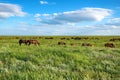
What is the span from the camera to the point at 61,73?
9.85 meters

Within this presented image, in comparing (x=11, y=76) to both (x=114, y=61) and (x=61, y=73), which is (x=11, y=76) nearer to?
(x=61, y=73)

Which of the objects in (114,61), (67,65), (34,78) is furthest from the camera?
(114,61)

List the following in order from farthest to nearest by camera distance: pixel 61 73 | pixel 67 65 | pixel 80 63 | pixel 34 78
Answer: pixel 80 63, pixel 67 65, pixel 61 73, pixel 34 78

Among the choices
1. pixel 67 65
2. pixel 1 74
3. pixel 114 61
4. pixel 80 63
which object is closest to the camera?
pixel 1 74

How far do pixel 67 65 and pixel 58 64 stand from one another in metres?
0.44

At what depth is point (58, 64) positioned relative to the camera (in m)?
12.2

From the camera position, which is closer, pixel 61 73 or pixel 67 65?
pixel 61 73

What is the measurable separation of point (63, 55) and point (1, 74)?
6.30m

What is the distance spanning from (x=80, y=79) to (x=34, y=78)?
1.76 m

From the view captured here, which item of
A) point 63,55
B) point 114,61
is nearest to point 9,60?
point 63,55

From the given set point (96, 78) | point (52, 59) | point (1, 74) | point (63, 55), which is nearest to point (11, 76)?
point (1, 74)

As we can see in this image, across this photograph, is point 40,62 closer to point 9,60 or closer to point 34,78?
point 9,60

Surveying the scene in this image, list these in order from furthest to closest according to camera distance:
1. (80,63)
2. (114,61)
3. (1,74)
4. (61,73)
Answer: (114,61), (80,63), (61,73), (1,74)

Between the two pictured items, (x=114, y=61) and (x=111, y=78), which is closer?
(x=111, y=78)
